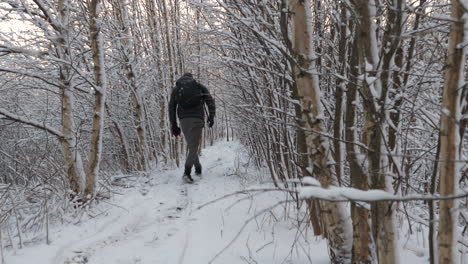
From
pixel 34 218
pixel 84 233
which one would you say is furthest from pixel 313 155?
pixel 34 218

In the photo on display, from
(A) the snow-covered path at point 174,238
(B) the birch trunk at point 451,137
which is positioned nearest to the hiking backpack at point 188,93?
(A) the snow-covered path at point 174,238

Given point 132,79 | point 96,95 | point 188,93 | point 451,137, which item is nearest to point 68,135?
point 96,95

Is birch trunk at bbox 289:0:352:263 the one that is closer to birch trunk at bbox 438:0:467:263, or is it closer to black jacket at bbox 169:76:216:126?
birch trunk at bbox 438:0:467:263

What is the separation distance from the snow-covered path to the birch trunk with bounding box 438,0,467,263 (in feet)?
3.07

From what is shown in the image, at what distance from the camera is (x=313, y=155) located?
2.05 m

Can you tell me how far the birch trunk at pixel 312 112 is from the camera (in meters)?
2.00

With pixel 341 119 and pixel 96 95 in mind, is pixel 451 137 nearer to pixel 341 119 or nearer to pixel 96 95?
pixel 341 119

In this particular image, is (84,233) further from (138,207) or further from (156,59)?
(156,59)

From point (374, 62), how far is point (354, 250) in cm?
113

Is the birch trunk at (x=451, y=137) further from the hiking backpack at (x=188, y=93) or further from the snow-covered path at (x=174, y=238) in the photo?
the hiking backpack at (x=188, y=93)

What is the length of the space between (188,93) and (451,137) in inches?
197

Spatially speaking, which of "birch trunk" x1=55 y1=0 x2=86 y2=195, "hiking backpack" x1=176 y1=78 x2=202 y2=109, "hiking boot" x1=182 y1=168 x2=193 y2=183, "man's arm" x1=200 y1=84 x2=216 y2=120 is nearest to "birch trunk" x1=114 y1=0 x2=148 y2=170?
"hiking boot" x1=182 y1=168 x2=193 y2=183

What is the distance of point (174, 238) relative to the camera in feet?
10.2

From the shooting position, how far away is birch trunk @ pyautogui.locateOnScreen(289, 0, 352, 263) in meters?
2.00
